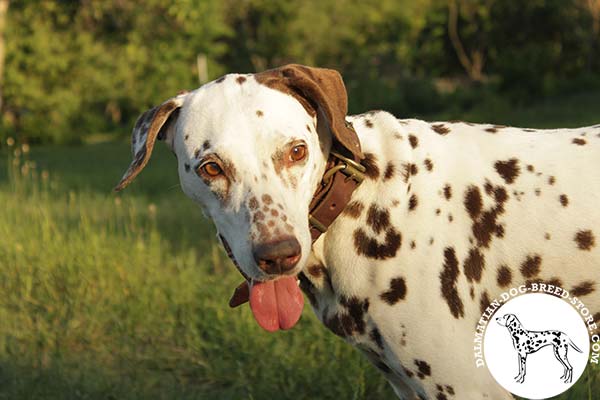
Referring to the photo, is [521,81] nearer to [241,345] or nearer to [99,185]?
[99,185]

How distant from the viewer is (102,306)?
5672 millimetres

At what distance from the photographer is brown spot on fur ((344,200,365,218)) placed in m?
3.19

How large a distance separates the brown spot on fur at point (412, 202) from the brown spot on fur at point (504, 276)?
440mm

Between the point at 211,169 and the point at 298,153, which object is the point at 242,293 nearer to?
the point at 211,169

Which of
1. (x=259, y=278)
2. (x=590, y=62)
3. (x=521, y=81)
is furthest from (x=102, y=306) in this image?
(x=590, y=62)

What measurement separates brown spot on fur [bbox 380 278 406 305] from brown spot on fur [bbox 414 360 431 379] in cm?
26

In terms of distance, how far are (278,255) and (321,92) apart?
75 cm

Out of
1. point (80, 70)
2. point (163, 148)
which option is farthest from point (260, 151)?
point (80, 70)

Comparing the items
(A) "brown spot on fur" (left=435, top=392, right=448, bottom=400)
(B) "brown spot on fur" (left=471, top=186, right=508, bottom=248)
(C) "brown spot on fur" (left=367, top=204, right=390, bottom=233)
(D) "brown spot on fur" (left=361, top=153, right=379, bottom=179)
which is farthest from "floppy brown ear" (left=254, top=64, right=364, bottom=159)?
(A) "brown spot on fur" (left=435, top=392, right=448, bottom=400)

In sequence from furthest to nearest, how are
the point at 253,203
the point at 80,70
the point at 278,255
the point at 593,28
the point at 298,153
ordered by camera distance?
the point at 80,70, the point at 593,28, the point at 298,153, the point at 253,203, the point at 278,255

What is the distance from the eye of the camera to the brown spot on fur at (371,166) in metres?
3.23

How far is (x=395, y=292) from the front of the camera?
299 centimetres

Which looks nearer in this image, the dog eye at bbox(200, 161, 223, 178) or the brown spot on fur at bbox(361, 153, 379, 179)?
the dog eye at bbox(200, 161, 223, 178)

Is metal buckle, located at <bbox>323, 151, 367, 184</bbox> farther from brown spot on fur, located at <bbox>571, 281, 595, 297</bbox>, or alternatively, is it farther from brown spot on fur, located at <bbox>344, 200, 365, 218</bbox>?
brown spot on fur, located at <bbox>571, 281, 595, 297</bbox>
